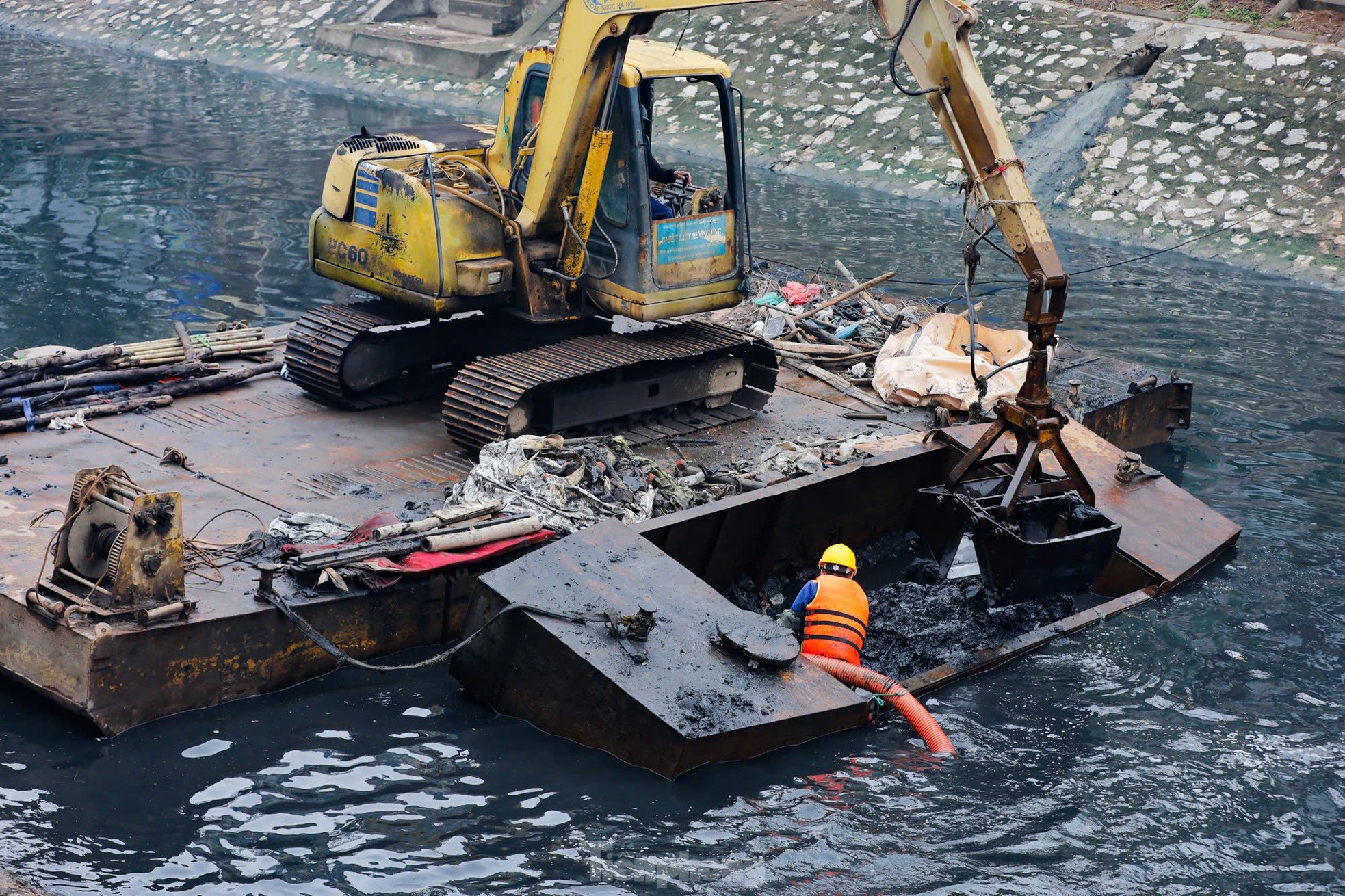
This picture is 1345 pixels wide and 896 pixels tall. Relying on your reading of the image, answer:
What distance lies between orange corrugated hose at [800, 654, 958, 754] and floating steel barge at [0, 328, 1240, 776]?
255 mm

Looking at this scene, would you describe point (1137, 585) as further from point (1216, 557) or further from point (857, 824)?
point (857, 824)

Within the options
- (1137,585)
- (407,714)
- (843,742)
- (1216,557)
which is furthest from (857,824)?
(1216,557)

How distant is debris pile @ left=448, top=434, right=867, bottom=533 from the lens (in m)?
8.97

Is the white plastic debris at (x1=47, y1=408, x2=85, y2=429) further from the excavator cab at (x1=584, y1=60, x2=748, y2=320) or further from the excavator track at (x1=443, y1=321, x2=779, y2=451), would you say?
the excavator cab at (x1=584, y1=60, x2=748, y2=320)

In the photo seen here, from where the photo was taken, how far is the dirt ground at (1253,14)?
22281mm

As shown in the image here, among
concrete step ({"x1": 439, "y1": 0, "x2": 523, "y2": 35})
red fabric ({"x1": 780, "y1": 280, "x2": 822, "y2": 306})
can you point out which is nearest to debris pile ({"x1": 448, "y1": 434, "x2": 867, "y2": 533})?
red fabric ({"x1": 780, "y1": 280, "x2": 822, "y2": 306})

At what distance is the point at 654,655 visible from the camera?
7.40 m

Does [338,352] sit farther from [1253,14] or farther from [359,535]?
[1253,14]

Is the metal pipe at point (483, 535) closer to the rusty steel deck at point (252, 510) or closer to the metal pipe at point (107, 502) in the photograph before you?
the rusty steel deck at point (252, 510)

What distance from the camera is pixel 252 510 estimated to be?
349 inches

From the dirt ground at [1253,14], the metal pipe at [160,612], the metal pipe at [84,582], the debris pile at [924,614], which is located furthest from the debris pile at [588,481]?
the dirt ground at [1253,14]

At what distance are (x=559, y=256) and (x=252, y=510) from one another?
335cm

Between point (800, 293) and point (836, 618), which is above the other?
point (800, 293)

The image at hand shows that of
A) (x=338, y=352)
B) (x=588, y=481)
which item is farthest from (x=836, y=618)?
(x=338, y=352)
